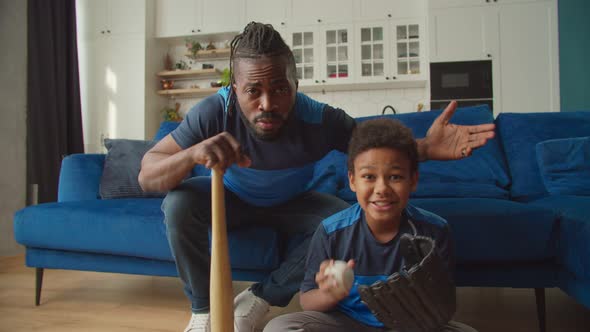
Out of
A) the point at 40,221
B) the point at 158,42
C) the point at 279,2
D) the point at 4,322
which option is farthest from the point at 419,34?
the point at 4,322

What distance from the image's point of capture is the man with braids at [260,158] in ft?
3.17

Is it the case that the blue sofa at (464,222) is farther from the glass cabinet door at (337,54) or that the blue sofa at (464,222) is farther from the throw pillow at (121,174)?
the glass cabinet door at (337,54)

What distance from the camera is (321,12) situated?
3.90 m

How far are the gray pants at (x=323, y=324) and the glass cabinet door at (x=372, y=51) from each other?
3.20 meters

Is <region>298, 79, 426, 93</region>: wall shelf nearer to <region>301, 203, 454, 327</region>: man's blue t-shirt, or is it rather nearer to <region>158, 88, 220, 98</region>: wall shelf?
<region>158, 88, 220, 98</region>: wall shelf

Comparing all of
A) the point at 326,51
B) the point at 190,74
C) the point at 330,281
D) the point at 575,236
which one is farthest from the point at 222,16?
the point at 330,281

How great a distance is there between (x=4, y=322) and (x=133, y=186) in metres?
0.67

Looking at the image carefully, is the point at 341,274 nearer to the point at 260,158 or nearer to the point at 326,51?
the point at 260,158

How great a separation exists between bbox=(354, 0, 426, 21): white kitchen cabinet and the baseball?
3525 millimetres

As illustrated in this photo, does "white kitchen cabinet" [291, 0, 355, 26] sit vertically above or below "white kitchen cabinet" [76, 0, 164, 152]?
above

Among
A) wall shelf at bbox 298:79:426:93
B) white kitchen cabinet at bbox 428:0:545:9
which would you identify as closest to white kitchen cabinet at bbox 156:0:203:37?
wall shelf at bbox 298:79:426:93

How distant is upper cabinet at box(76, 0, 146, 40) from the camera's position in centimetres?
400

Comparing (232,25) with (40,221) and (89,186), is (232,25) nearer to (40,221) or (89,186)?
(89,186)

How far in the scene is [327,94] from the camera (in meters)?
4.13
